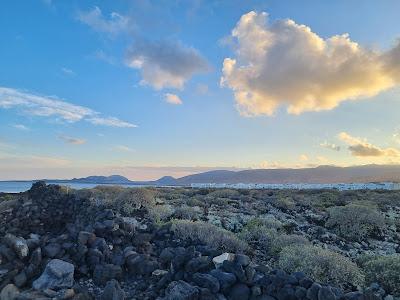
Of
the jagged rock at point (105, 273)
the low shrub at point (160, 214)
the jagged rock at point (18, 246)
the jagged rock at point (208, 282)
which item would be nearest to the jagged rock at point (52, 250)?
the jagged rock at point (18, 246)

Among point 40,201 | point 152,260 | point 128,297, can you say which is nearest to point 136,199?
point 40,201

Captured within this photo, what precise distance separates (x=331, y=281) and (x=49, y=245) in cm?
761

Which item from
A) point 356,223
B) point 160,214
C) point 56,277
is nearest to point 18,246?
point 56,277

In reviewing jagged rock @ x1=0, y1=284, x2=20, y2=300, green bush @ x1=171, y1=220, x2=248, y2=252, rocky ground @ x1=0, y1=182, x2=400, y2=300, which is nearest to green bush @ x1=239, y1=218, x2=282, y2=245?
rocky ground @ x1=0, y1=182, x2=400, y2=300

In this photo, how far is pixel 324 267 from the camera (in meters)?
11.4

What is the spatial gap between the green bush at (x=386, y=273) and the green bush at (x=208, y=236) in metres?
3.79

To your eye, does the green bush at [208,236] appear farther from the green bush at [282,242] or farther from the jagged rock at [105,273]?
the jagged rock at [105,273]

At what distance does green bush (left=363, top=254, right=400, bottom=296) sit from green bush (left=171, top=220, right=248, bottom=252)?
12.4 ft

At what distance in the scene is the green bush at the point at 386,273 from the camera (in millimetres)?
10883

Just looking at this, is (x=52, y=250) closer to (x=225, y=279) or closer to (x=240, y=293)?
(x=225, y=279)

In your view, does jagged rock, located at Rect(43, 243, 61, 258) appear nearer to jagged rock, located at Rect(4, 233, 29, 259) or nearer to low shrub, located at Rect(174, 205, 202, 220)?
jagged rock, located at Rect(4, 233, 29, 259)

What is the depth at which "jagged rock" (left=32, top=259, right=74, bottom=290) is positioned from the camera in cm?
988

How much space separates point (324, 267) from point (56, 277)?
22.2 ft

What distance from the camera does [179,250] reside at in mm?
11609
